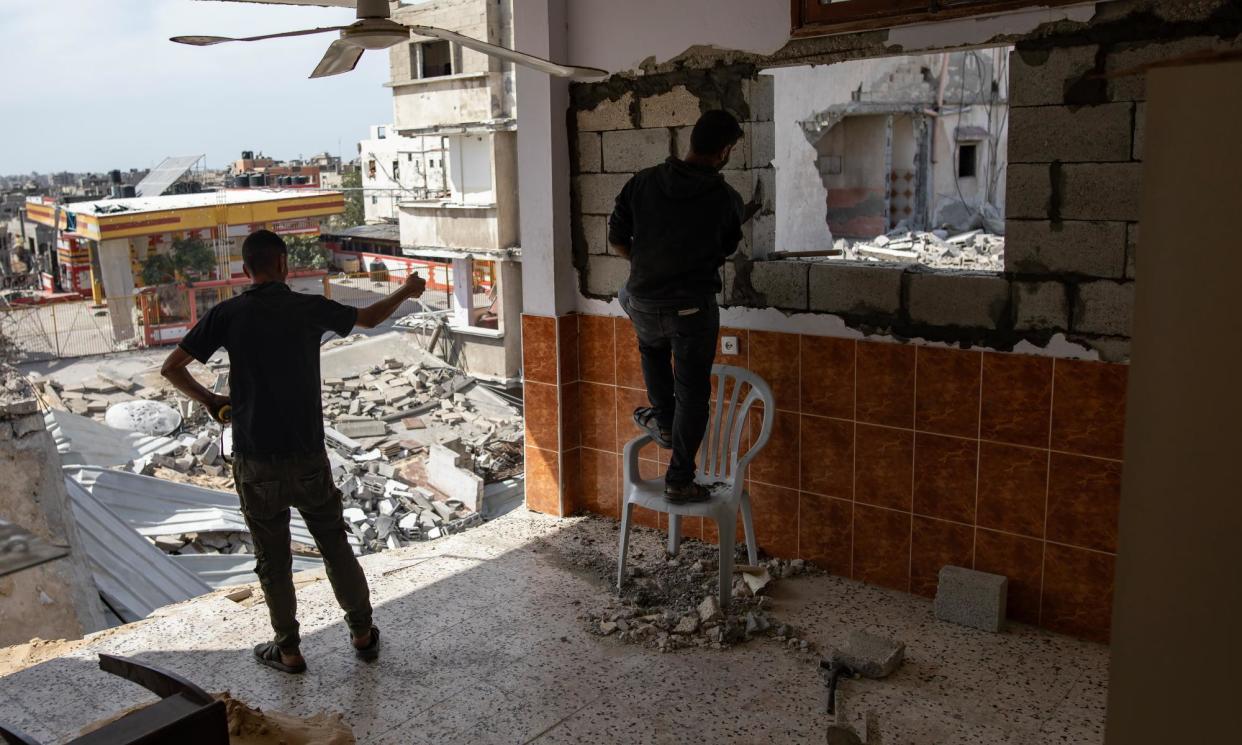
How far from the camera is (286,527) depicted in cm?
366

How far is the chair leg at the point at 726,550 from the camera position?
404cm

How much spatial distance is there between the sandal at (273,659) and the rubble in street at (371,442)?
7.74 feet

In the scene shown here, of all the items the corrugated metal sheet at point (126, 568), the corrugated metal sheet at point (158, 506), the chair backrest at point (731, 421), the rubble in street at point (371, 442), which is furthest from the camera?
the rubble in street at point (371, 442)

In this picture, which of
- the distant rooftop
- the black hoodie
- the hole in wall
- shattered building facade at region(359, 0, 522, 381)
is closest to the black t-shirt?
the black hoodie

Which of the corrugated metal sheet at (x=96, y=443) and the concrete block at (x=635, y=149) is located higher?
the concrete block at (x=635, y=149)

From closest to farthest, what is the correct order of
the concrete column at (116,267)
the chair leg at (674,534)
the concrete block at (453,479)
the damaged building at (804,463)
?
the damaged building at (804,463) → the chair leg at (674,534) → the concrete block at (453,479) → the concrete column at (116,267)

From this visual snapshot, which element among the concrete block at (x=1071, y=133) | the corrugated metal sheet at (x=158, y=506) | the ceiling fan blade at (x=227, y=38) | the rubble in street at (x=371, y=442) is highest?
the ceiling fan blade at (x=227, y=38)

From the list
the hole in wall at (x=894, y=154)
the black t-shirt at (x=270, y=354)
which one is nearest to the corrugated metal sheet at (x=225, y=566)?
the black t-shirt at (x=270, y=354)

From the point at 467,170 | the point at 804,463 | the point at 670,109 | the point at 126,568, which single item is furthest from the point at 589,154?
the point at 467,170

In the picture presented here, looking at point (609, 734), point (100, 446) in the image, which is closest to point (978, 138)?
point (100, 446)

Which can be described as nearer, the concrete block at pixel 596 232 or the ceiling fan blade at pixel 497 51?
the ceiling fan blade at pixel 497 51

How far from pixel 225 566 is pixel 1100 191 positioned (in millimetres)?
6959

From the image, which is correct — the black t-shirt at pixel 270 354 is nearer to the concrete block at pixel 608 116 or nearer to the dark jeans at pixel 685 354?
the dark jeans at pixel 685 354

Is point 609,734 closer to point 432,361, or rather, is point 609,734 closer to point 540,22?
point 540,22
